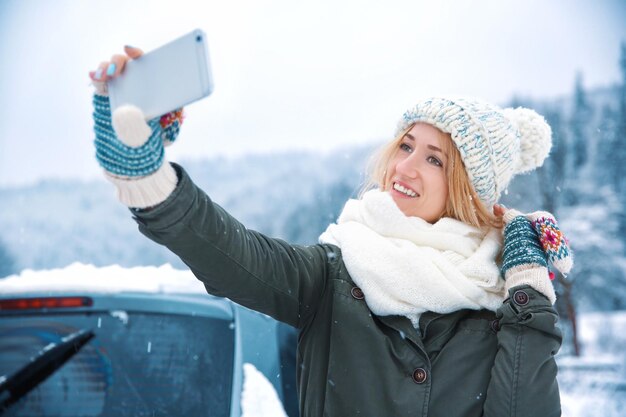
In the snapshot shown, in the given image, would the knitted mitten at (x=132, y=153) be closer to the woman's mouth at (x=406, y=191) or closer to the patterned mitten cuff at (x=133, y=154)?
the patterned mitten cuff at (x=133, y=154)

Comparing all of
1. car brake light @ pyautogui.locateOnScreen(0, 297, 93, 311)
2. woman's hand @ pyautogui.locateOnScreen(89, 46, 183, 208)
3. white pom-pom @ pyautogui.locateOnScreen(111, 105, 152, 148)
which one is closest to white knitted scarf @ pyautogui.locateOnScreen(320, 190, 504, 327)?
woman's hand @ pyautogui.locateOnScreen(89, 46, 183, 208)

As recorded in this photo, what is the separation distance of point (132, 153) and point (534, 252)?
1289mm

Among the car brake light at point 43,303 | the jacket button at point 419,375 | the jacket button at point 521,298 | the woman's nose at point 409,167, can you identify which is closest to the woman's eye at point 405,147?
the woman's nose at point 409,167

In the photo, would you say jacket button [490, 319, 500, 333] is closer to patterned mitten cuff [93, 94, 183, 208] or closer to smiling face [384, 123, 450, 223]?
smiling face [384, 123, 450, 223]

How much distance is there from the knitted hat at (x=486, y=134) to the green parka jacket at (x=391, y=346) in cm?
54

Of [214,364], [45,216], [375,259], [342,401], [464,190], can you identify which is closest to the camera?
[342,401]

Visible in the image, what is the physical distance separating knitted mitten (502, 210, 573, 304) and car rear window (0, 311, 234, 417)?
1.22 meters

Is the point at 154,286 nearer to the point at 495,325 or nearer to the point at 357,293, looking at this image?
the point at 357,293

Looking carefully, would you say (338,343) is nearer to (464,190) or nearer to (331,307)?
(331,307)

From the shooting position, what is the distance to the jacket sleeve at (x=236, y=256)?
1.31 meters

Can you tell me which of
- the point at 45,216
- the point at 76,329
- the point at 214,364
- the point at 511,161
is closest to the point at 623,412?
the point at 511,161

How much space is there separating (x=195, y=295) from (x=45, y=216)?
46.1 feet

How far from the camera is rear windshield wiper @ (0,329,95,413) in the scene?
7.93 ft

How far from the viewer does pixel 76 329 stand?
2455 mm
